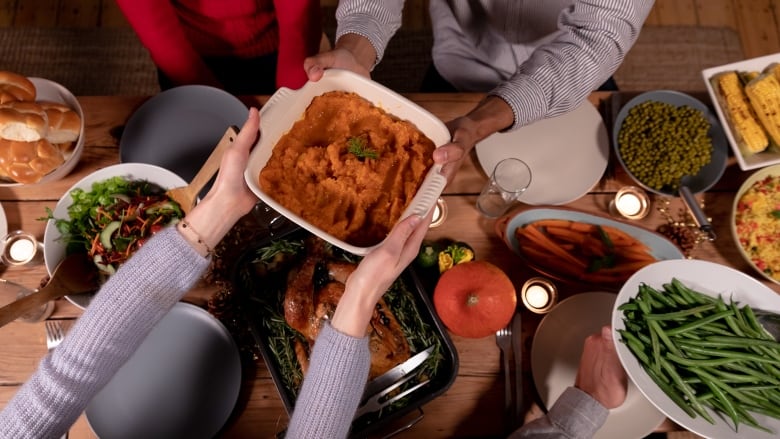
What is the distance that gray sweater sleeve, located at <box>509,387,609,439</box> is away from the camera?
1315 millimetres

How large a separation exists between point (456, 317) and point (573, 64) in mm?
770

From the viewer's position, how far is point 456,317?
1356 millimetres

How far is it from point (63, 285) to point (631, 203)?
1594 millimetres

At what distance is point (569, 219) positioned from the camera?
60.9 inches

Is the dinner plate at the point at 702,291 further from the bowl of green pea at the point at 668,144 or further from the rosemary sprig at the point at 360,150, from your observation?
the rosemary sprig at the point at 360,150

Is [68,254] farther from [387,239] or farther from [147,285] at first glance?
[387,239]

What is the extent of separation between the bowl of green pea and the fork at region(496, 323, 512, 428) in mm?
621

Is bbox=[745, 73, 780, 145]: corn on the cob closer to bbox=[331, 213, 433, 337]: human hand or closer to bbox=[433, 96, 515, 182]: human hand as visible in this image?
bbox=[433, 96, 515, 182]: human hand

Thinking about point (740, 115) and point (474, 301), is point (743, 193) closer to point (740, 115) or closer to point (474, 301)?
point (740, 115)

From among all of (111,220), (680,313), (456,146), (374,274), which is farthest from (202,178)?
(680,313)

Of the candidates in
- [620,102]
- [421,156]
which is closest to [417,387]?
[421,156]

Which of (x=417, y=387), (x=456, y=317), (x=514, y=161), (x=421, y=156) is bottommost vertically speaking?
(x=417, y=387)

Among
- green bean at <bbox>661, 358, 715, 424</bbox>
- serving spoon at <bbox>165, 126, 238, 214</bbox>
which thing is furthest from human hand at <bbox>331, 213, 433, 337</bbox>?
green bean at <bbox>661, 358, 715, 424</bbox>

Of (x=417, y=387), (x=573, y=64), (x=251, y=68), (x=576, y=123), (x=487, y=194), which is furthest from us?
(x=251, y=68)
